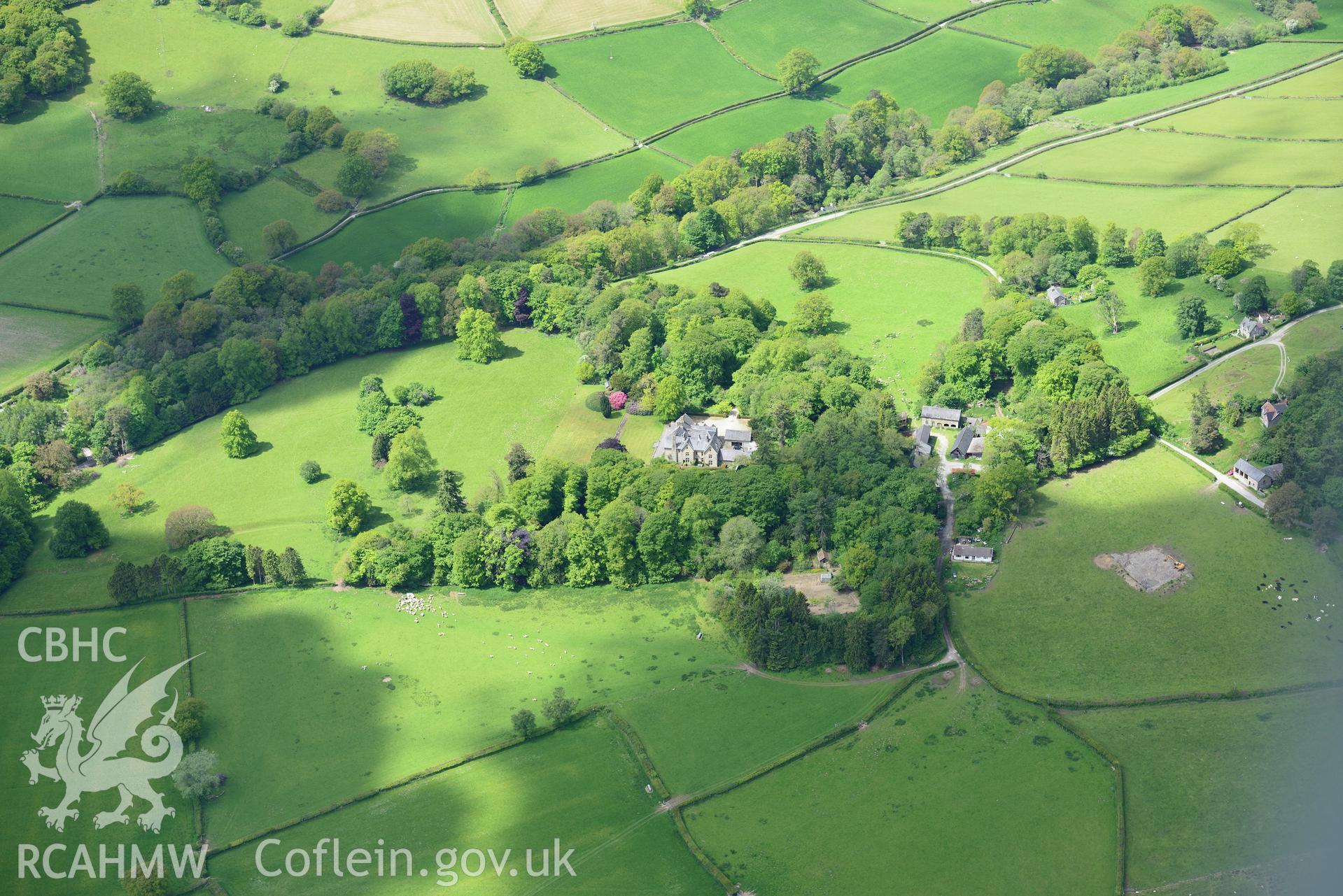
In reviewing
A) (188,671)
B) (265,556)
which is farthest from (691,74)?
(188,671)

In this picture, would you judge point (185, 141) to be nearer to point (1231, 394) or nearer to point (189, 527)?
point (189, 527)

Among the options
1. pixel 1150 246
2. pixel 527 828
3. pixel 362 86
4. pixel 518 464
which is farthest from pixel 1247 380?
pixel 362 86

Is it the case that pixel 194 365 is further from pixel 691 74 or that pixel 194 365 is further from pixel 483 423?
pixel 691 74

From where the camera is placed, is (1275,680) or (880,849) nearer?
(880,849)

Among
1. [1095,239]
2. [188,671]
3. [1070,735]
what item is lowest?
[188,671]

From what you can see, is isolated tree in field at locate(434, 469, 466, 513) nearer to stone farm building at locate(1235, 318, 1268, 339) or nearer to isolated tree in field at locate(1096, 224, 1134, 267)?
isolated tree in field at locate(1096, 224, 1134, 267)

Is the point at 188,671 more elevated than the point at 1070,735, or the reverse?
the point at 1070,735

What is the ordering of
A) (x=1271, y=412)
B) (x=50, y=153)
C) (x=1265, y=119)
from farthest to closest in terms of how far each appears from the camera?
(x=50, y=153), (x=1265, y=119), (x=1271, y=412)
